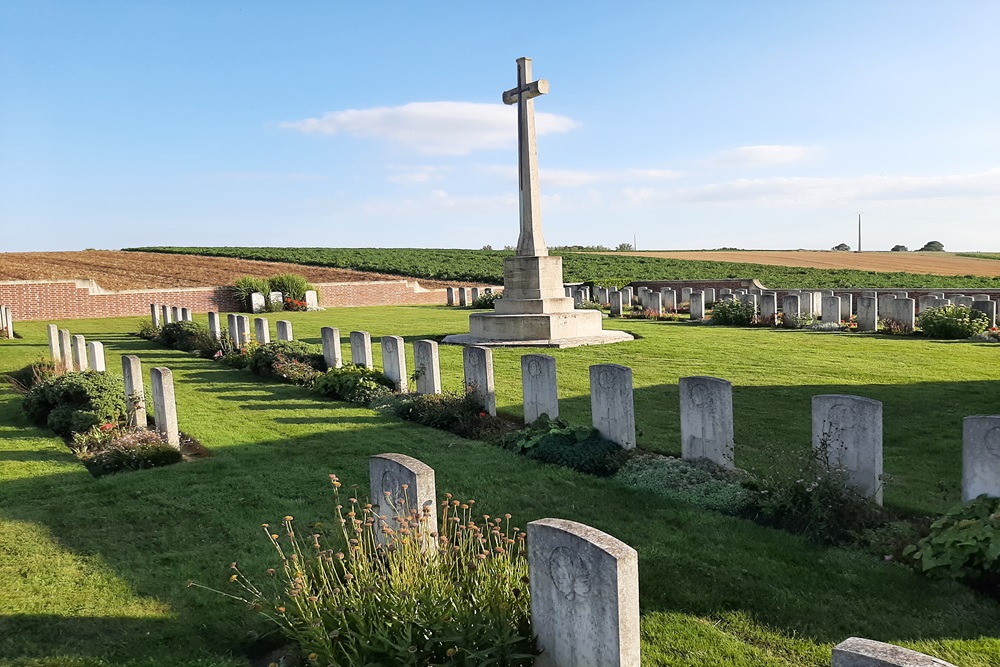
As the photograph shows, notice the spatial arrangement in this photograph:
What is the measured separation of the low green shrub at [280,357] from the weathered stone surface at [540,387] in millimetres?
5195

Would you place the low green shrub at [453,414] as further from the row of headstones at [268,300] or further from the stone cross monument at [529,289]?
the row of headstones at [268,300]

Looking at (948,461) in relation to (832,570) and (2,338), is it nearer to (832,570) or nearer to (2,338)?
(832,570)

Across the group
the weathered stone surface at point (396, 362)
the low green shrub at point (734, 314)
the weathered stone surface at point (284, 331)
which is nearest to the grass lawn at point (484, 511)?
the weathered stone surface at point (396, 362)

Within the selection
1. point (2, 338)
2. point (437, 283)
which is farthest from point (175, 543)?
point (437, 283)

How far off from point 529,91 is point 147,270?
1293 inches

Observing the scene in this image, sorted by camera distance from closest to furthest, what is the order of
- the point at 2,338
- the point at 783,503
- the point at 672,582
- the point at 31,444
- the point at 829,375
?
the point at 672,582 → the point at 783,503 → the point at 31,444 → the point at 829,375 → the point at 2,338

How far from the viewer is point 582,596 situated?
3.08 meters

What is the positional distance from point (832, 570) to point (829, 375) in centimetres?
741

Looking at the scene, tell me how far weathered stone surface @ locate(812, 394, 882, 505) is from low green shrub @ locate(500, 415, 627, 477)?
1.81 metres

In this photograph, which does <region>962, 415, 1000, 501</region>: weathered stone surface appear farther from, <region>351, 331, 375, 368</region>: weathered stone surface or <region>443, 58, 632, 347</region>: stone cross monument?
<region>443, 58, 632, 347</region>: stone cross monument

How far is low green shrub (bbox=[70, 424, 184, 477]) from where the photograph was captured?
298 inches

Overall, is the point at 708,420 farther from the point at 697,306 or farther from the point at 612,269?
the point at 612,269

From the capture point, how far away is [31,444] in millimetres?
8672

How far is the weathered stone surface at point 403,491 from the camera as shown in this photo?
3963 millimetres
